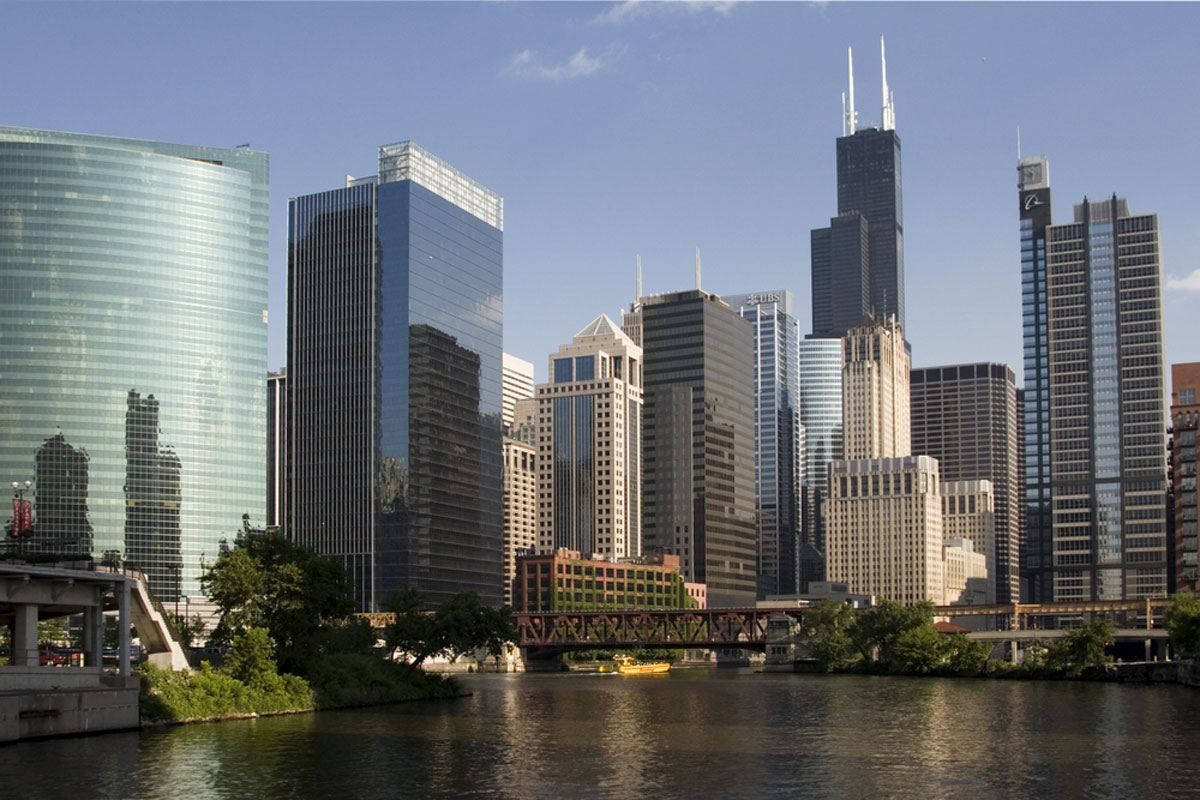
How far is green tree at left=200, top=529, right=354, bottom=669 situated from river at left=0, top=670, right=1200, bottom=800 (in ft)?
26.7

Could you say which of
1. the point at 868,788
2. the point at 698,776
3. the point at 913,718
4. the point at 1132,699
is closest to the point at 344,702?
the point at 913,718

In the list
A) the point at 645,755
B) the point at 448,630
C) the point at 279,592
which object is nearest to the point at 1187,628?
the point at 448,630

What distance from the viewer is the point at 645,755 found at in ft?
312

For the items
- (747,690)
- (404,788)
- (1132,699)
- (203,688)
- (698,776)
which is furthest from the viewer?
(747,690)

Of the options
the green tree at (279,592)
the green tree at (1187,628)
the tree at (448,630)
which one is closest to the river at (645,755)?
the green tree at (279,592)

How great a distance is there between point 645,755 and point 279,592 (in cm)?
4491

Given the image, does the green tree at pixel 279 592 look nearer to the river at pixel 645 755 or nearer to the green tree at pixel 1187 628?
the river at pixel 645 755

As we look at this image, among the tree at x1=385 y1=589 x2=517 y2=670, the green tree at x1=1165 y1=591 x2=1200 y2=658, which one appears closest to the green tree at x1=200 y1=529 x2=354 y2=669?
the tree at x1=385 y1=589 x2=517 y2=670

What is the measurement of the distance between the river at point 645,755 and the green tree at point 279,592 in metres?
8.15

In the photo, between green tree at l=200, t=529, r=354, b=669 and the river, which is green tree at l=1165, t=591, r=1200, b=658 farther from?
green tree at l=200, t=529, r=354, b=669

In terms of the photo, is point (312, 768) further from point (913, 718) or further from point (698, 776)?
point (913, 718)

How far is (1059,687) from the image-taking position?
18962 centimetres

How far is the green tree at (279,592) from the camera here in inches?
4983

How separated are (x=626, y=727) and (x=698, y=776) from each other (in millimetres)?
37524
